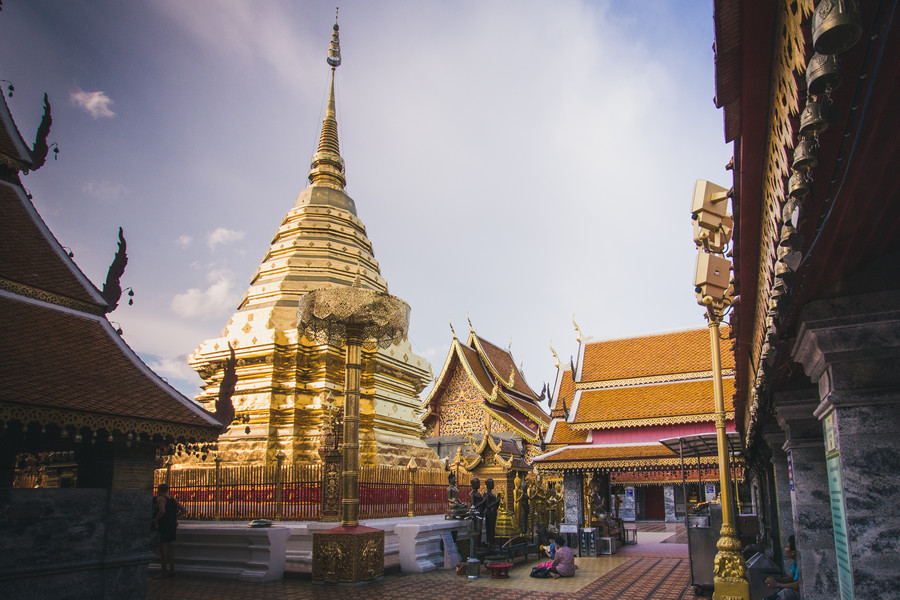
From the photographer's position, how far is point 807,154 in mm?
1641

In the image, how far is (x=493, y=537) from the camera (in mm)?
10523

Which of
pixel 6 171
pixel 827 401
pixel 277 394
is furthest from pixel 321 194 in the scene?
pixel 827 401

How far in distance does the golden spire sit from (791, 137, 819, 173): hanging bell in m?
15.6

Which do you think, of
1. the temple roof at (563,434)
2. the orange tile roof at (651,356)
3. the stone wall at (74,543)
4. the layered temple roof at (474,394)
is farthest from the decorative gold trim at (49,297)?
the layered temple roof at (474,394)

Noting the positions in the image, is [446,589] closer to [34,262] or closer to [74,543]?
[74,543]

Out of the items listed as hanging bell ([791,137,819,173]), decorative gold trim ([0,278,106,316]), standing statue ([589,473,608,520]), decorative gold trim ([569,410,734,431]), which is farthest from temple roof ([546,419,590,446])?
hanging bell ([791,137,819,173])

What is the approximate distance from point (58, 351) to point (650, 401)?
14.2 meters

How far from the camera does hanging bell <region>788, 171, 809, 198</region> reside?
174 centimetres

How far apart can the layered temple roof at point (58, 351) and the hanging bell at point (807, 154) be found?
209 inches

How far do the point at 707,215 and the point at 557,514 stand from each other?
429 inches

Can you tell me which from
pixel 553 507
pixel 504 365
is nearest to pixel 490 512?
pixel 553 507

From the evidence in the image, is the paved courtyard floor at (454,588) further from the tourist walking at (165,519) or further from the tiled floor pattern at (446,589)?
the tourist walking at (165,519)

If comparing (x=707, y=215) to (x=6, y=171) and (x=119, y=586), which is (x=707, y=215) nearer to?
(x=119, y=586)

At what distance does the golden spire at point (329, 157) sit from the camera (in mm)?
16719
